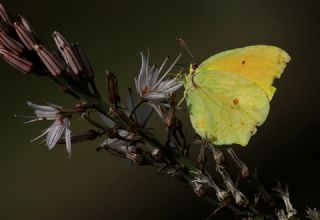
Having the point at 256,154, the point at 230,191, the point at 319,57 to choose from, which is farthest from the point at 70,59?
the point at 319,57

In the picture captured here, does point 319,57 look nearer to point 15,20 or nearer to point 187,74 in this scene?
point 187,74

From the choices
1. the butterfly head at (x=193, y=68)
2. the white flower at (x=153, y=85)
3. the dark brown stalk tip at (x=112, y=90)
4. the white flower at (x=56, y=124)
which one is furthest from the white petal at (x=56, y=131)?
the butterfly head at (x=193, y=68)

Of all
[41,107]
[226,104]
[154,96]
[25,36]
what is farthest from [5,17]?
[226,104]

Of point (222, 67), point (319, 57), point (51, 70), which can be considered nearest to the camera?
point (51, 70)

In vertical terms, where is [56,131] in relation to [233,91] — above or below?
above

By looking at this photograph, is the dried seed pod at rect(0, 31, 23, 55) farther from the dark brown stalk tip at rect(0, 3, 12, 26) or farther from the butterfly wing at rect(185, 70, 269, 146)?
the butterfly wing at rect(185, 70, 269, 146)

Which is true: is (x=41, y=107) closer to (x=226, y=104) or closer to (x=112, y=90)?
(x=112, y=90)
